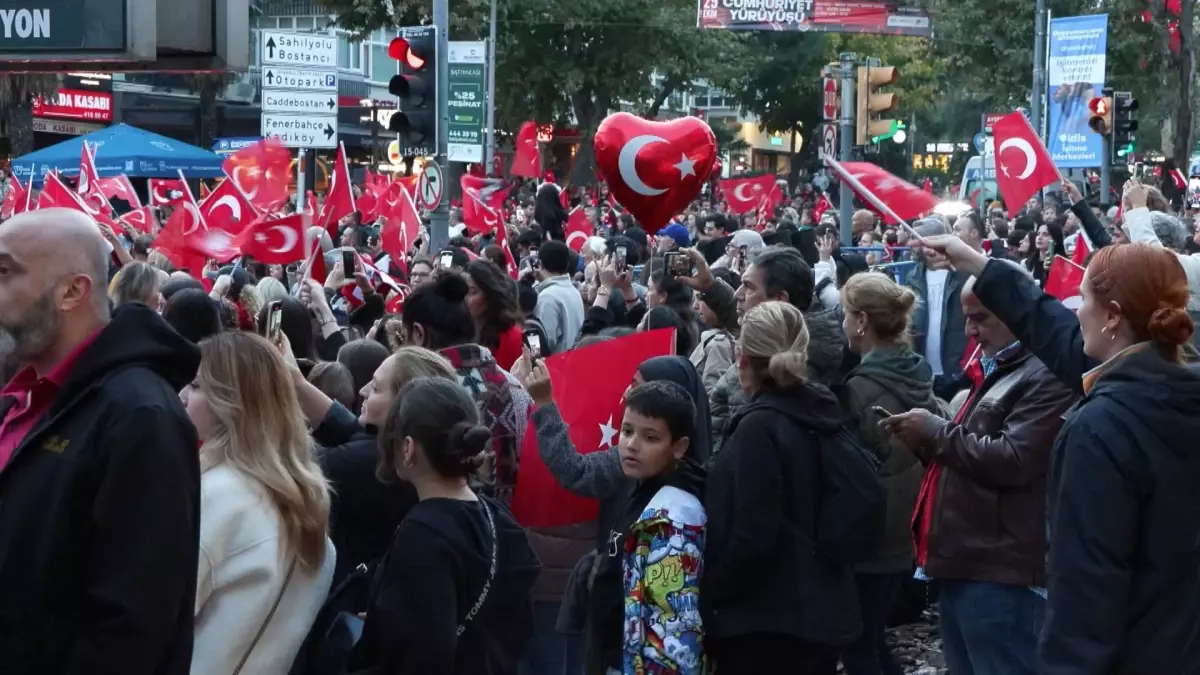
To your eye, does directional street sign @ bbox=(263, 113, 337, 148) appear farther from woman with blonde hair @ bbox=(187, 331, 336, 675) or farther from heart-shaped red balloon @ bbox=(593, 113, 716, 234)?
woman with blonde hair @ bbox=(187, 331, 336, 675)

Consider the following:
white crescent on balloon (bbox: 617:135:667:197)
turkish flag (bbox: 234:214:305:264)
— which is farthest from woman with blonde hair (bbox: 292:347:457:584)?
turkish flag (bbox: 234:214:305:264)

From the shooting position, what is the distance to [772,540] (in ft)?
15.2

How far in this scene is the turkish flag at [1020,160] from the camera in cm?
941

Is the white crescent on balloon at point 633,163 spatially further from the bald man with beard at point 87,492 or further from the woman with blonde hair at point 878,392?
the bald man with beard at point 87,492

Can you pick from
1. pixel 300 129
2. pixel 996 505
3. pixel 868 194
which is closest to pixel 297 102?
pixel 300 129

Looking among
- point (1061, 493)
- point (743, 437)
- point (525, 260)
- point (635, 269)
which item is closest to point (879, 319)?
point (743, 437)

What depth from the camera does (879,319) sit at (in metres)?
6.06

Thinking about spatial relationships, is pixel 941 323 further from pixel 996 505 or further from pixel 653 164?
pixel 996 505

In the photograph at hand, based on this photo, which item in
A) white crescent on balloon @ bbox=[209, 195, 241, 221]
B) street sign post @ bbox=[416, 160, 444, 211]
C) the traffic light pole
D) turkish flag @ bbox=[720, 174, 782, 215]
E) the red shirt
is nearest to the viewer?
the red shirt

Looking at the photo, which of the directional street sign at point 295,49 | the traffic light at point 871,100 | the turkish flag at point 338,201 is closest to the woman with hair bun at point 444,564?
the turkish flag at point 338,201

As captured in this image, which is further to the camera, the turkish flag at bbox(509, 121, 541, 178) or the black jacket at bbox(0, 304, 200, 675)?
the turkish flag at bbox(509, 121, 541, 178)

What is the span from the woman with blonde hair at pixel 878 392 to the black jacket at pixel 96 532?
3.54 metres

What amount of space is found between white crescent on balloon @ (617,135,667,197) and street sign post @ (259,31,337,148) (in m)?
7.37

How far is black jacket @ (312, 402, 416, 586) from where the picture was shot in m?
4.71
